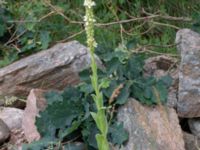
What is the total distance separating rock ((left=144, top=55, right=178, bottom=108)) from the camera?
4.12 meters

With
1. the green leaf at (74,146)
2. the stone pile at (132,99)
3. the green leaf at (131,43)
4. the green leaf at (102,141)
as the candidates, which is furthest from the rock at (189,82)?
the green leaf at (102,141)

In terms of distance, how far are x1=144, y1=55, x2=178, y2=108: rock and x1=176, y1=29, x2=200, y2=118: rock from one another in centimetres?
9

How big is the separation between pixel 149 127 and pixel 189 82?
1.76 ft

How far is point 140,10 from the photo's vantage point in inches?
227

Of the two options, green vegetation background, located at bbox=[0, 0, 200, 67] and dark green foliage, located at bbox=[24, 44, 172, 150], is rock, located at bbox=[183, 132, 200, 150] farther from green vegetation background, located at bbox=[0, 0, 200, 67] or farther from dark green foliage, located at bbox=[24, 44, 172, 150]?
green vegetation background, located at bbox=[0, 0, 200, 67]

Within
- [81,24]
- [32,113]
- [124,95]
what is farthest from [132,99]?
[81,24]

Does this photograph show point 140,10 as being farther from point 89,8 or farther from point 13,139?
point 89,8

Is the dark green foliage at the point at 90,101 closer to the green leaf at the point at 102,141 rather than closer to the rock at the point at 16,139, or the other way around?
the rock at the point at 16,139

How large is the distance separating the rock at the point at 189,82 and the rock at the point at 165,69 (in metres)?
0.09

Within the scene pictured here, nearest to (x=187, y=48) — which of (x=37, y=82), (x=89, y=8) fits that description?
(x=37, y=82)

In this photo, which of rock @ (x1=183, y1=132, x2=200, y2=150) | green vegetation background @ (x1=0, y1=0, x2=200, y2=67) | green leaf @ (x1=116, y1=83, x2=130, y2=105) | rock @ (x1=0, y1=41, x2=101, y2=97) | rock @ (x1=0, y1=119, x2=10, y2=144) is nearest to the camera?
green leaf @ (x1=116, y1=83, x2=130, y2=105)

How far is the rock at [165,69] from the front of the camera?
412cm

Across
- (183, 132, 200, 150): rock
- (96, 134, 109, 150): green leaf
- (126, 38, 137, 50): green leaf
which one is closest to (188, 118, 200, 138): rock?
(183, 132, 200, 150): rock

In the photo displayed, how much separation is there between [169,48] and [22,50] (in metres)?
1.15
